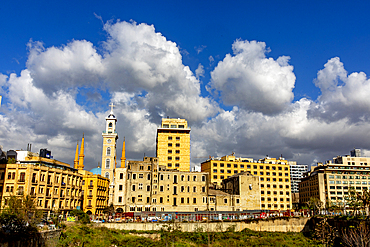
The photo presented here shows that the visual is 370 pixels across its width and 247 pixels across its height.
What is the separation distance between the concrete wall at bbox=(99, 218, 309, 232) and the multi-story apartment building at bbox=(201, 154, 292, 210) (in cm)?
3400

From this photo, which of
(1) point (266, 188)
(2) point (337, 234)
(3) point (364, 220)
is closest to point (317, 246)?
(2) point (337, 234)

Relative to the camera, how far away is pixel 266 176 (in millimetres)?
126312

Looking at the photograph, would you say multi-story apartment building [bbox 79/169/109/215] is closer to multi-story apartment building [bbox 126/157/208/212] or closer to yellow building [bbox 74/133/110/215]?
yellow building [bbox 74/133/110/215]

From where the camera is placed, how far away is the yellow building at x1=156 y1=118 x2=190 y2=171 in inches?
5059

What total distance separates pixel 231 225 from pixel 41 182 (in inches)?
1805

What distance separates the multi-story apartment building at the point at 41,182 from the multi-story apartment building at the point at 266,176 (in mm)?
55441

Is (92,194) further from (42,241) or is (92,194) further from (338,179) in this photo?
(338,179)

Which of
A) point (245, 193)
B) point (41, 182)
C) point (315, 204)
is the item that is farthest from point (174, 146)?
point (41, 182)

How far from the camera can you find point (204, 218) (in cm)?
8512

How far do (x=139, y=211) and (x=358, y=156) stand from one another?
394 feet

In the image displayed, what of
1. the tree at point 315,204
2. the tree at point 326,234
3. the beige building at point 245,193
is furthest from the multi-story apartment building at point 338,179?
the tree at point 326,234

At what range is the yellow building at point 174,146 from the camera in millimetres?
128500

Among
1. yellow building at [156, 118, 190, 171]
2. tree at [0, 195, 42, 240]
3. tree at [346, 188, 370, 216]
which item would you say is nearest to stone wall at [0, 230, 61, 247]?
tree at [0, 195, 42, 240]

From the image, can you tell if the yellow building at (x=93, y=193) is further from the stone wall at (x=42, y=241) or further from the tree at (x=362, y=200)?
the tree at (x=362, y=200)
